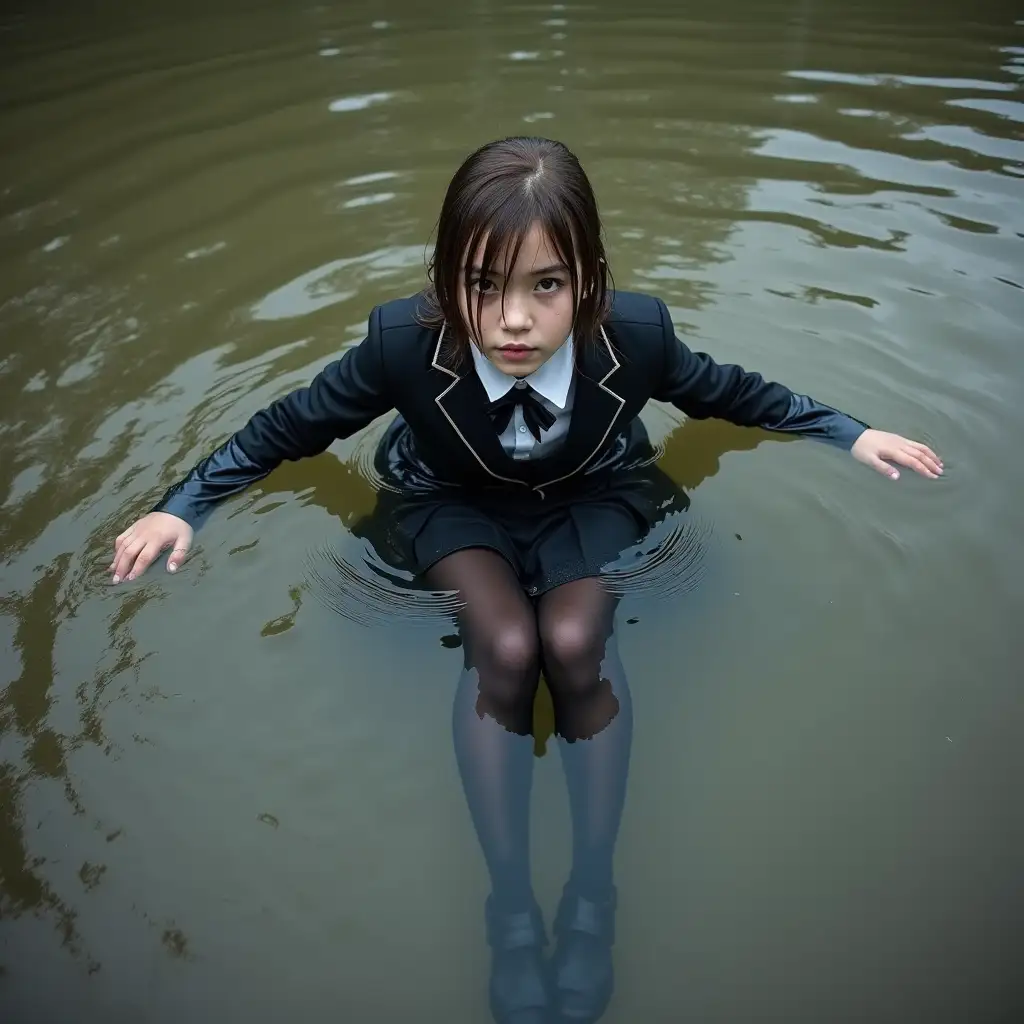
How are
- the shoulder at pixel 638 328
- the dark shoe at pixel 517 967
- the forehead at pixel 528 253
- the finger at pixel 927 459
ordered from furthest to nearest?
the finger at pixel 927 459 < the shoulder at pixel 638 328 < the forehead at pixel 528 253 < the dark shoe at pixel 517 967

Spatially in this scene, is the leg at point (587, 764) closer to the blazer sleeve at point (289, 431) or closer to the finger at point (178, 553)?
the blazer sleeve at point (289, 431)

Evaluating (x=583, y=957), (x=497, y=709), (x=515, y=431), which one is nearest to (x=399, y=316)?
(x=515, y=431)

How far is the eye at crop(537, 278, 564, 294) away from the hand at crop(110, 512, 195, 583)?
95cm

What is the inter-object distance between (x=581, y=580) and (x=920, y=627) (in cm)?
84

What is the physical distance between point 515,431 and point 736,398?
0.54 metres

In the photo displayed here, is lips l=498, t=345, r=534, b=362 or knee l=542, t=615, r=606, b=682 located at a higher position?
lips l=498, t=345, r=534, b=362

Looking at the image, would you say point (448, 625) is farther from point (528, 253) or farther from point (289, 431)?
point (528, 253)

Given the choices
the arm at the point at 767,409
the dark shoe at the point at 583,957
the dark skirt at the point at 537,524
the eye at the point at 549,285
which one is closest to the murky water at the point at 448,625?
the dark shoe at the point at 583,957

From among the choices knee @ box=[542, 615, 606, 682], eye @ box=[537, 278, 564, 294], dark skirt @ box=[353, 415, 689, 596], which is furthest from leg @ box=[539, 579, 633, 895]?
eye @ box=[537, 278, 564, 294]

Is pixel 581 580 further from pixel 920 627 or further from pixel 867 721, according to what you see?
pixel 920 627

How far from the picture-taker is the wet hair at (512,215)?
1810 mm

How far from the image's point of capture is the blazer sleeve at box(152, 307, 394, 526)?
2.21 metres

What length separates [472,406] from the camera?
2133mm

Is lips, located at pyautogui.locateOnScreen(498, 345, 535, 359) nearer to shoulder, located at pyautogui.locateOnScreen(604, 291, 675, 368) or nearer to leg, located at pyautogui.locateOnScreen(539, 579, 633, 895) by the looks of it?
shoulder, located at pyautogui.locateOnScreen(604, 291, 675, 368)
